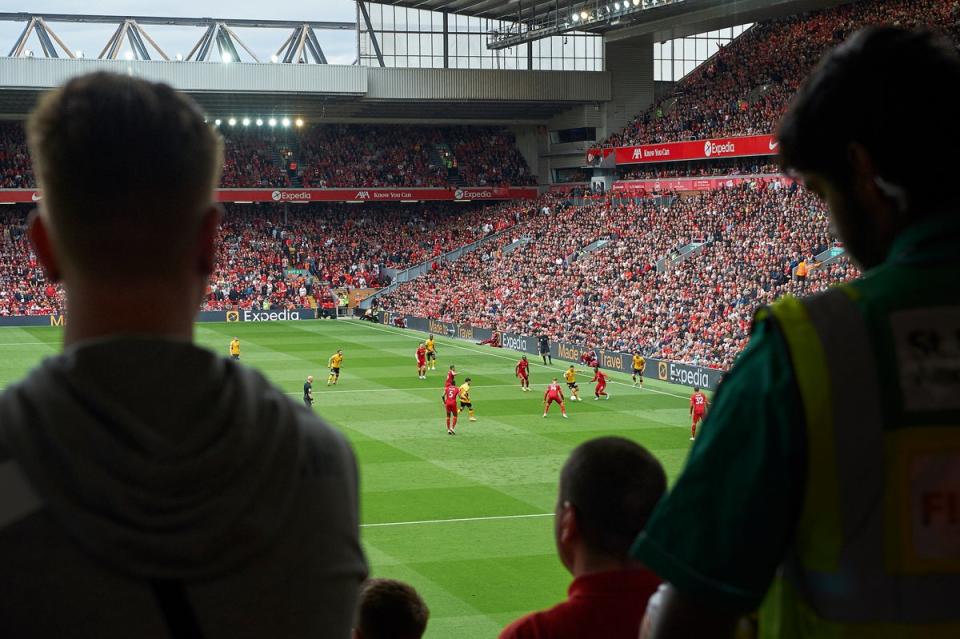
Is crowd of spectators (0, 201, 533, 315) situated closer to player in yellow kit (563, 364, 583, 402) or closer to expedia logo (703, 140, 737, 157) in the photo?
expedia logo (703, 140, 737, 157)

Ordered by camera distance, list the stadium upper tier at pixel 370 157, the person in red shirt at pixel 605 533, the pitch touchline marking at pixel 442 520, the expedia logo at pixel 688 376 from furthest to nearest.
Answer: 1. the stadium upper tier at pixel 370 157
2. the expedia logo at pixel 688 376
3. the pitch touchline marking at pixel 442 520
4. the person in red shirt at pixel 605 533

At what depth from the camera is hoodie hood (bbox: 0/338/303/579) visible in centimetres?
161

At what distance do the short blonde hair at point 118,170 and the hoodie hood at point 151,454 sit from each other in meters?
0.19

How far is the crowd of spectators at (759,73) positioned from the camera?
50.4 meters

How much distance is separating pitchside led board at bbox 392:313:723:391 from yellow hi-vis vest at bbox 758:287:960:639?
28557 mm

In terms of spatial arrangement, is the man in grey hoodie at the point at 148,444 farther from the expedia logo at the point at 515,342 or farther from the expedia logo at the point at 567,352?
the expedia logo at the point at 515,342

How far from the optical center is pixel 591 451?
10.5 ft

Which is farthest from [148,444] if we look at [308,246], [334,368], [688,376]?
[308,246]

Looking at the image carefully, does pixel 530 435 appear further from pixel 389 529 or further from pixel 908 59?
pixel 908 59

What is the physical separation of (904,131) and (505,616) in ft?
45.9

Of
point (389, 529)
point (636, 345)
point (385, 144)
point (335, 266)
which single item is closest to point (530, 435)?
point (389, 529)

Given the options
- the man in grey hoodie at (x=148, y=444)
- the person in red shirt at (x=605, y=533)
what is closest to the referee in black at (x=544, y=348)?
the person in red shirt at (x=605, y=533)

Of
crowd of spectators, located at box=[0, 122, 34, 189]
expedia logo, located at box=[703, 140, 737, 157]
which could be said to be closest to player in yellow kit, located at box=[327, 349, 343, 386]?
expedia logo, located at box=[703, 140, 737, 157]

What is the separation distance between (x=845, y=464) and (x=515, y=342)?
47059 millimetres
